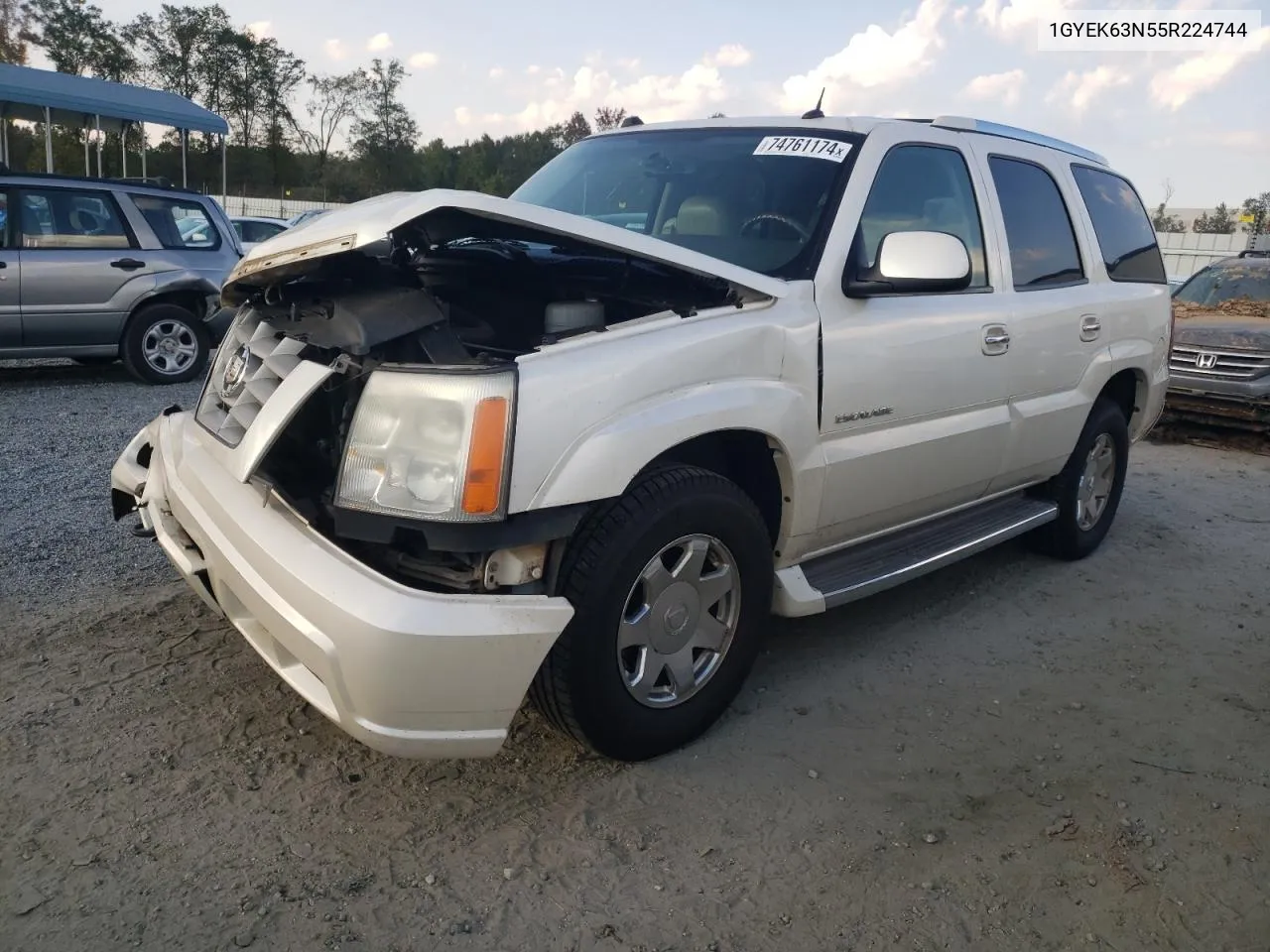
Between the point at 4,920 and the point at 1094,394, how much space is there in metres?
4.54

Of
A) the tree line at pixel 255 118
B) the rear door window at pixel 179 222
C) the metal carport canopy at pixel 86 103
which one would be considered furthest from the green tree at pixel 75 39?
the rear door window at pixel 179 222

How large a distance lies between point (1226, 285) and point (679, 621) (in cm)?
923

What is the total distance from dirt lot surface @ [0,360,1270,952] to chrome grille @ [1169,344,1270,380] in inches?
213

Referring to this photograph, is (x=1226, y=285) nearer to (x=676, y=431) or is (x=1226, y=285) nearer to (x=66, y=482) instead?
(x=676, y=431)

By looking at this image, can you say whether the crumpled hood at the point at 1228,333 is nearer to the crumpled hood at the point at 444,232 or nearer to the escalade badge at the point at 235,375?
the crumpled hood at the point at 444,232

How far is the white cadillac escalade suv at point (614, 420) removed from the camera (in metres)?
2.35

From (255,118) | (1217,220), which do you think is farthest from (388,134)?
(1217,220)

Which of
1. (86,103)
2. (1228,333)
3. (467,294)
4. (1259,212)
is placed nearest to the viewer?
(467,294)

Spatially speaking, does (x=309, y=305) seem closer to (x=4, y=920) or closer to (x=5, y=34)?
(x=4, y=920)

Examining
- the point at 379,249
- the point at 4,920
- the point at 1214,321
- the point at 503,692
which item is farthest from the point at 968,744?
the point at 1214,321

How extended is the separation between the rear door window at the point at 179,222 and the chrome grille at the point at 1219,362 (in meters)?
8.37

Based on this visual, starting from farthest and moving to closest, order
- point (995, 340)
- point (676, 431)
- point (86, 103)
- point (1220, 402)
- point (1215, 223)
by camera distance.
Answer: point (1215, 223), point (86, 103), point (1220, 402), point (995, 340), point (676, 431)

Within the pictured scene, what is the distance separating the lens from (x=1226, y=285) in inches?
384

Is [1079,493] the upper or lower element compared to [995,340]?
lower
